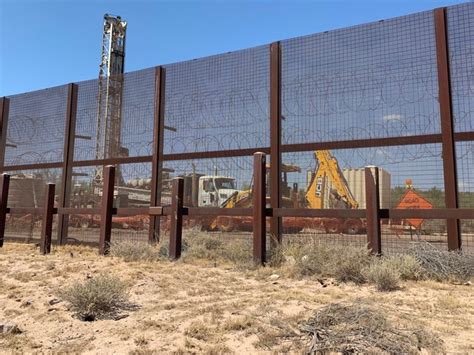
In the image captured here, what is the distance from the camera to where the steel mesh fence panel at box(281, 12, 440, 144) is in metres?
8.65

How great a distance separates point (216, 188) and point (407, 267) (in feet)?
23.8

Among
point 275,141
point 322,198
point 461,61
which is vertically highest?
point 461,61

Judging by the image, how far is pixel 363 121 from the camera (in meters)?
9.22

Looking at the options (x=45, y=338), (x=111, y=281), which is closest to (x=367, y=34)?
(x=111, y=281)

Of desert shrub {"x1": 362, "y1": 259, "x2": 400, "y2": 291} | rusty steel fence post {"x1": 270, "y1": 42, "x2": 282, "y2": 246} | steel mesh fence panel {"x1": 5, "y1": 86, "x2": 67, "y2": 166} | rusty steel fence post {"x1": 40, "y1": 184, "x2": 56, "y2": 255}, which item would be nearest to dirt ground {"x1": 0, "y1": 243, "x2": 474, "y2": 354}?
desert shrub {"x1": 362, "y1": 259, "x2": 400, "y2": 291}

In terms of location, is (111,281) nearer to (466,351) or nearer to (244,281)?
(244,281)

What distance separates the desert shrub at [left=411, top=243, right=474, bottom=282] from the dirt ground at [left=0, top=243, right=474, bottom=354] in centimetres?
43

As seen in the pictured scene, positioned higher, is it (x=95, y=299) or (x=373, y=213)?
(x=373, y=213)

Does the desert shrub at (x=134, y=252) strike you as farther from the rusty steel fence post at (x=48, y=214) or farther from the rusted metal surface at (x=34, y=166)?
the rusted metal surface at (x=34, y=166)

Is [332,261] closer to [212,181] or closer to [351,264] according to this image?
[351,264]

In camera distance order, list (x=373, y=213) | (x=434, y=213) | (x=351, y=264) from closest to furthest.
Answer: (x=351, y=264)
(x=434, y=213)
(x=373, y=213)

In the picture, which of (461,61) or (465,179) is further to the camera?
(461,61)

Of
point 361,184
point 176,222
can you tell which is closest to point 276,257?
point 176,222

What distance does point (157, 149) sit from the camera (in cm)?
1159
